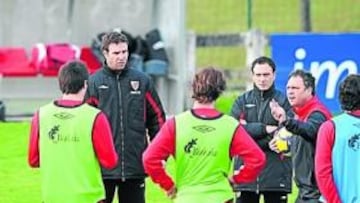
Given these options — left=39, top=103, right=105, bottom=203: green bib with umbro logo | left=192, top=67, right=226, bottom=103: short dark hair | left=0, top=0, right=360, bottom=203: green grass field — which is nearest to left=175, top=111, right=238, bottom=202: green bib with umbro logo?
left=192, top=67, right=226, bottom=103: short dark hair

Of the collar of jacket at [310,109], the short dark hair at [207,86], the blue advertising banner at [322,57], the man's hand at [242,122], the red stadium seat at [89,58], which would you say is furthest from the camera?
the red stadium seat at [89,58]

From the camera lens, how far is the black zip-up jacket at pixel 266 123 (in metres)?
8.67

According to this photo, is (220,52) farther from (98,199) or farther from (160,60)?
(98,199)

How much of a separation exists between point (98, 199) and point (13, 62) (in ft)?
35.5

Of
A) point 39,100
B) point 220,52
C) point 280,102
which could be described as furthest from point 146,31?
point 280,102

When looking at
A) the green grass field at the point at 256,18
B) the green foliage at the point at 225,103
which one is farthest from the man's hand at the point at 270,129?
the green grass field at the point at 256,18

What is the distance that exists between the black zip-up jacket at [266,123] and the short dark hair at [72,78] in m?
1.71

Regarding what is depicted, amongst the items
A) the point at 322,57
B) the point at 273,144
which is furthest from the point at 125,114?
the point at 322,57

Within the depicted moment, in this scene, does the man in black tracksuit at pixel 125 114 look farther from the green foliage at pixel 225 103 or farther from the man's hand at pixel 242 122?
the green foliage at pixel 225 103

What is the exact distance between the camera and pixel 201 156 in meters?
7.04

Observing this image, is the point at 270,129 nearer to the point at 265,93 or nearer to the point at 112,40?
the point at 265,93

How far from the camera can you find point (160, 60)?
714 inches

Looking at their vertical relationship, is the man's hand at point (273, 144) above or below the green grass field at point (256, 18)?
below

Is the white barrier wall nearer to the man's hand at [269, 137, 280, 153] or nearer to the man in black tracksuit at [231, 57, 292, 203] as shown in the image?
the man in black tracksuit at [231, 57, 292, 203]
